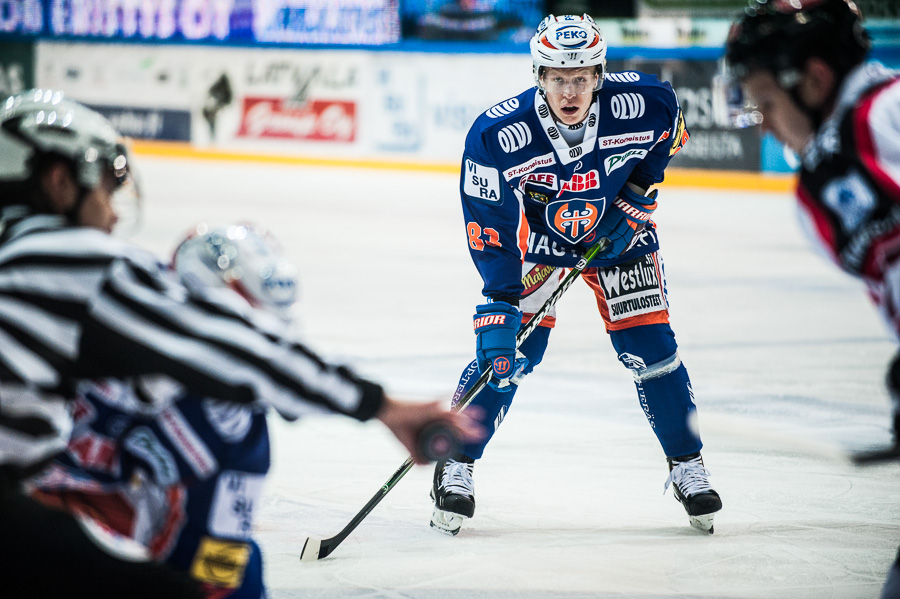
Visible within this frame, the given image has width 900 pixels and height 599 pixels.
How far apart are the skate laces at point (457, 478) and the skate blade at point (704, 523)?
631mm

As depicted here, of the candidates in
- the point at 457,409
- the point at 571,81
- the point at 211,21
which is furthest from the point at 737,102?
the point at 211,21

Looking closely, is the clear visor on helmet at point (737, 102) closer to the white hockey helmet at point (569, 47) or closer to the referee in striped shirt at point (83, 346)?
the referee in striped shirt at point (83, 346)

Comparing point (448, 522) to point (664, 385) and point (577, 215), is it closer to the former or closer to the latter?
point (664, 385)

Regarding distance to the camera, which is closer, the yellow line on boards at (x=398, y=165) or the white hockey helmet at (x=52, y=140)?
the white hockey helmet at (x=52, y=140)

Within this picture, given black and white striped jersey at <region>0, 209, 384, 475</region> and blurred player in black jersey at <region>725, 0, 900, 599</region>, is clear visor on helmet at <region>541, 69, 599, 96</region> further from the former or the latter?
black and white striped jersey at <region>0, 209, 384, 475</region>

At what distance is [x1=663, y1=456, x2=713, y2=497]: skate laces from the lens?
3012mm

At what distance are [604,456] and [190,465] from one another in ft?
7.35

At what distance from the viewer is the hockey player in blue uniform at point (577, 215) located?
3.01m

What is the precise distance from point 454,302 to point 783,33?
4.86 metres

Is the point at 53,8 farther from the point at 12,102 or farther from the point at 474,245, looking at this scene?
the point at 12,102

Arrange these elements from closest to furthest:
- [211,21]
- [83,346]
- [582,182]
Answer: [83,346] → [582,182] → [211,21]

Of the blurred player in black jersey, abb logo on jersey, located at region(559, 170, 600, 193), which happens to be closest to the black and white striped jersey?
the blurred player in black jersey

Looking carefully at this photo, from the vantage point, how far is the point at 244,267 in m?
1.70

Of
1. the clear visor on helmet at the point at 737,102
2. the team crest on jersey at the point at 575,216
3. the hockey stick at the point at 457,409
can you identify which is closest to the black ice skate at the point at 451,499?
the hockey stick at the point at 457,409
